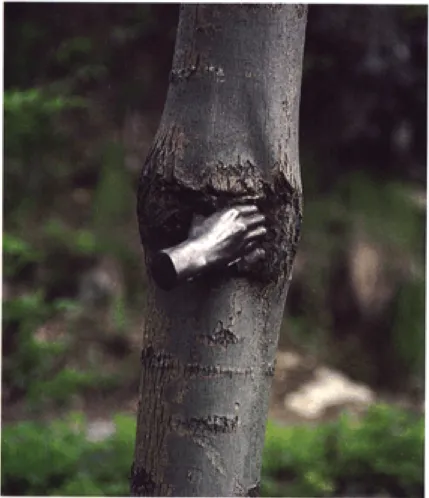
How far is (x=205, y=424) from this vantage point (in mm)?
588

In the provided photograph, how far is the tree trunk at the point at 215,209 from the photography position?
573mm

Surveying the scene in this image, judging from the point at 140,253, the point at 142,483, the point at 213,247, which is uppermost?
the point at 140,253

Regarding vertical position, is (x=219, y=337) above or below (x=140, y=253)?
below

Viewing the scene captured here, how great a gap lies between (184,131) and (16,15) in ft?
1.89

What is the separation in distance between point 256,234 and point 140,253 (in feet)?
3.26

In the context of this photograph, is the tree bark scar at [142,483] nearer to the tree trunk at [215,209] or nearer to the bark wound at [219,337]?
the tree trunk at [215,209]

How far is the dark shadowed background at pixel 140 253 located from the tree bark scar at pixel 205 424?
597 mm

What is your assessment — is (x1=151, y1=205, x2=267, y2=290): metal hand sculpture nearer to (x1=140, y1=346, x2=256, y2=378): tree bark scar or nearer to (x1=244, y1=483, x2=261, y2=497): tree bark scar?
(x1=140, y1=346, x2=256, y2=378): tree bark scar

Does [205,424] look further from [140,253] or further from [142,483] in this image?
[140,253]

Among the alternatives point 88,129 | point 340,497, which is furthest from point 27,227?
point 340,497

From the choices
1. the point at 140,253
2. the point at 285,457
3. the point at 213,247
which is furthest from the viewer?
the point at 140,253

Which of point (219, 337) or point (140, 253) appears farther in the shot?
point (140, 253)

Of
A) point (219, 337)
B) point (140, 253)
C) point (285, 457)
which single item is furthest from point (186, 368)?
point (140, 253)

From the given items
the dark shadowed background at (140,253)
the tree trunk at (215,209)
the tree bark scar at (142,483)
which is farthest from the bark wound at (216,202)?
the dark shadowed background at (140,253)
